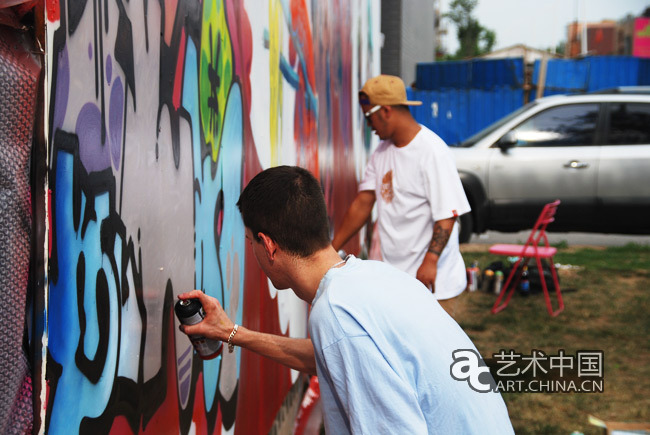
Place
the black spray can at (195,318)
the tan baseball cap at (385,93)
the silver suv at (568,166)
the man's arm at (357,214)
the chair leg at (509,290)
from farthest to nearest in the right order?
the silver suv at (568,166) → the chair leg at (509,290) → the man's arm at (357,214) → the tan baseball cap at (385,93) → the black spray can at (195,318)

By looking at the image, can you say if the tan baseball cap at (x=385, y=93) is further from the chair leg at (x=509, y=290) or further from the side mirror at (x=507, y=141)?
the side mirror at (x=507, y=141)

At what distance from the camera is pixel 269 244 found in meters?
1.78

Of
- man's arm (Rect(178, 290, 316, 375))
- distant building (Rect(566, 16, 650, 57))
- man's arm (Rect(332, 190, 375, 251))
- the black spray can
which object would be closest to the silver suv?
man's arm (Rect(332, 190, 375, 251))

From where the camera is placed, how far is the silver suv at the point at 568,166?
9250 millimetres

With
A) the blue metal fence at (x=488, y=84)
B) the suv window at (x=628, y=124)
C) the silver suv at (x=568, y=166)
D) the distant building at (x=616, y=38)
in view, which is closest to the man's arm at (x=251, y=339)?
the silver suv at (x=568, y=166)

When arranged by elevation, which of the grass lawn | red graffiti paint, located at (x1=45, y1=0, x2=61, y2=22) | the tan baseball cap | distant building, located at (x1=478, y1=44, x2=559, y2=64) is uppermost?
distant building, located at (x1=478, y1=44, x2=559, y2=64)

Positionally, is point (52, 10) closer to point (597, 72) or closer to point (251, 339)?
point (251, 339)

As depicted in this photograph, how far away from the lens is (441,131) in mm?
17266

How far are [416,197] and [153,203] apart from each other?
2143 mm

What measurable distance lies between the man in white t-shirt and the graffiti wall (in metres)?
0.58

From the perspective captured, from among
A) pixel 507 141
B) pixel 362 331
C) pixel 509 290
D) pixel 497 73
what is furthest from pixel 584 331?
pixel 497 73

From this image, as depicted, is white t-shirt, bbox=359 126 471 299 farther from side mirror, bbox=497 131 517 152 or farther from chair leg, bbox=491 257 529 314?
side mirror, bbox=497 131 517 152

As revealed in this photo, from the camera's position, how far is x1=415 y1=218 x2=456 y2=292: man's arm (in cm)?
378

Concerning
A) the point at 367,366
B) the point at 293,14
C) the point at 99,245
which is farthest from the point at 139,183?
the point at 293,14
